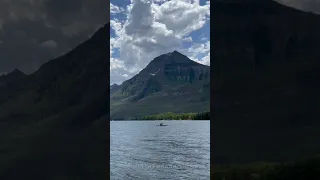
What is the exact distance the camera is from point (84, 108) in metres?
3.99

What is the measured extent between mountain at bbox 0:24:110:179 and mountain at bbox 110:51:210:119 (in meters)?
99.3

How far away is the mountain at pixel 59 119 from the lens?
12.6ft

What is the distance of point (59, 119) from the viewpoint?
394 cm
